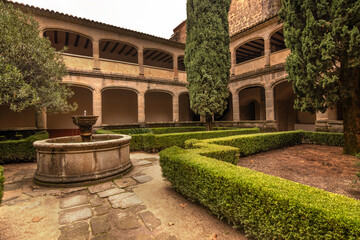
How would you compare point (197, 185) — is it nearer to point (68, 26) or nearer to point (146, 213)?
point (146, 213)

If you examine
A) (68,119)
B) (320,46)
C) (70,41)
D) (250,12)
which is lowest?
(68,119)

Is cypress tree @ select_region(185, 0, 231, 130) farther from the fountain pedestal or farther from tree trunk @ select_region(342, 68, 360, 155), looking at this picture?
the fountain pedestal

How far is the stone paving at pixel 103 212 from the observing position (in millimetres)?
2325

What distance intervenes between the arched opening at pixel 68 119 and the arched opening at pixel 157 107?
4875 mm

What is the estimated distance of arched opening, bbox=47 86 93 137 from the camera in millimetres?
12094

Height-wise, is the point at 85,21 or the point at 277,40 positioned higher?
the point at 85,21

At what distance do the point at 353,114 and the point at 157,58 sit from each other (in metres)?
14.4

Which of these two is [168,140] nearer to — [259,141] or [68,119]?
[259,141]

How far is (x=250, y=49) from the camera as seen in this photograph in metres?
14.9

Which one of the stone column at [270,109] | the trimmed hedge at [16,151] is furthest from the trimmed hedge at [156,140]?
the stone column at [270,109]

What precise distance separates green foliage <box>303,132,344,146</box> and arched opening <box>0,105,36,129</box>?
15993 millimetres

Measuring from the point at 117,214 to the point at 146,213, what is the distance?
0.46 metres

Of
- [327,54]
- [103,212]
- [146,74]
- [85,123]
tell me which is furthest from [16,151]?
[327,54]

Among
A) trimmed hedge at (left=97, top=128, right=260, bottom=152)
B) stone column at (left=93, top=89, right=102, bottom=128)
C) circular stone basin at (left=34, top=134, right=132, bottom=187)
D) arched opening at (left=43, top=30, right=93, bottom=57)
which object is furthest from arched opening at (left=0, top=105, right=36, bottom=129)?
circular stone basin at (left=34, top=134, right=132, bottom=187)
